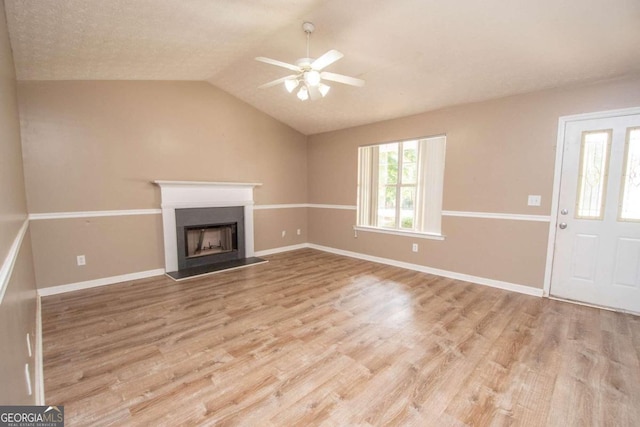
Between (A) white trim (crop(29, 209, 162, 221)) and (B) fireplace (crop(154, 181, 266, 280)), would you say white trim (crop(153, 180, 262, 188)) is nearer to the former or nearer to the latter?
(B) fireplace (crop(154, 181, 266, 280))

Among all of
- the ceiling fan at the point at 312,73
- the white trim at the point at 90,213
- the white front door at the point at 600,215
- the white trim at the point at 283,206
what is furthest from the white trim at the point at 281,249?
the white front door at the point at 600,215

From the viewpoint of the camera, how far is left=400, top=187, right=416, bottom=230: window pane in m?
4.73

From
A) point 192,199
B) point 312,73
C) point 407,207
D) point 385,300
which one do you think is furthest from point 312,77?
point 407,207

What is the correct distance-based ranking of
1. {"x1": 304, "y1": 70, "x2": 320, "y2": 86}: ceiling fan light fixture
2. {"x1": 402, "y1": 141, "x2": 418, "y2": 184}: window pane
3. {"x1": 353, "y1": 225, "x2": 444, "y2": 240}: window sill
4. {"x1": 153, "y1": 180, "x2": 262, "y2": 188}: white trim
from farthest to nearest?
{"x1": 402, "y1": 141, "x2": 418, "y2": 184}: window pane, {"x1": 353, "y1": 225, "x2": 444, "y2": 240}: window sill, {"x1": 153, "y1": 180, "x2": 262, "y2": 188}: white trim, {"x1": 304, "y1": 70, "x2": 320, "y2": 86}: ceiling fan light fixture

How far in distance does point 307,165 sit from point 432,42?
361 cm

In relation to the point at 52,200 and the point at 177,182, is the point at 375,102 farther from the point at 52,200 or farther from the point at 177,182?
the point at 52,200

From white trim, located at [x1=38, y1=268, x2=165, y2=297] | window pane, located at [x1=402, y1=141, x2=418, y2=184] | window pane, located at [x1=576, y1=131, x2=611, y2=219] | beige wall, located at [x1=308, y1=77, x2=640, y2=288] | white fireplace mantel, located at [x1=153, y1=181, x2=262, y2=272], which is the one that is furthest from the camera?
window pane, located at [x1=402, y1=141, x2=418, y2=184]

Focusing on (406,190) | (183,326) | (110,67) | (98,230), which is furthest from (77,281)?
(406,190)

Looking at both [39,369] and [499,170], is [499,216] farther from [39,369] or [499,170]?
[39,369]

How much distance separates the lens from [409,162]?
4730mm

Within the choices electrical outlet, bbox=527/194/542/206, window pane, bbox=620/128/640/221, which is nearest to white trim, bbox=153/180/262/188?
electrical outlet, bbox=527/194/542/206

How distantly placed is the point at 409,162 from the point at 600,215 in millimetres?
2480

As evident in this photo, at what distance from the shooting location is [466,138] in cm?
377

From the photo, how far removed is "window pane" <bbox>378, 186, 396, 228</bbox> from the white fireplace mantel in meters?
2.36
